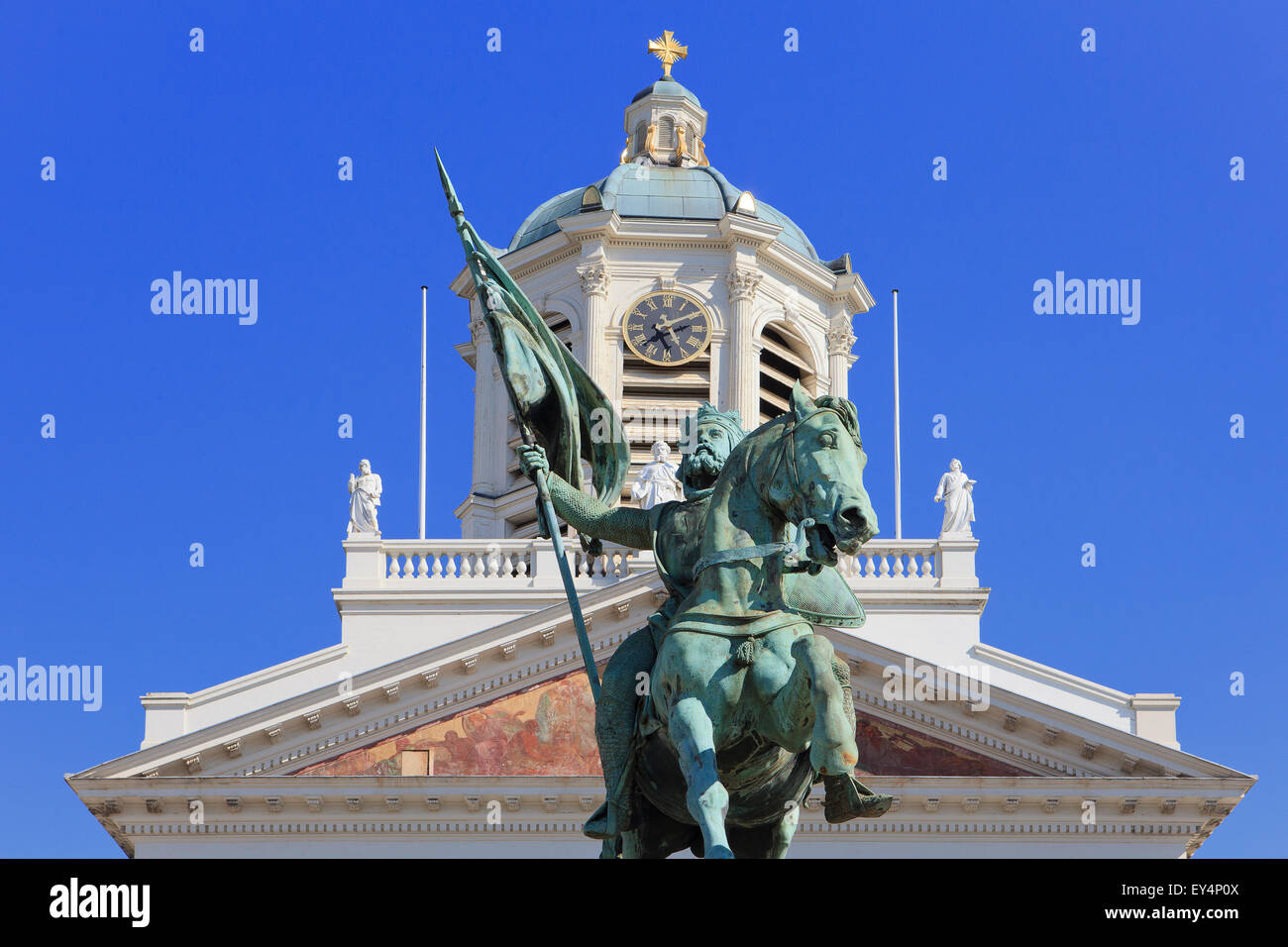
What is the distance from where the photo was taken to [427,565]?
43.7 m

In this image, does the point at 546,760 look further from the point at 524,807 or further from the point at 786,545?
the point at 786,545

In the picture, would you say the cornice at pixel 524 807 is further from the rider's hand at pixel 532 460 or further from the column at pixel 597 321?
the rider's hand at pixel 532 460

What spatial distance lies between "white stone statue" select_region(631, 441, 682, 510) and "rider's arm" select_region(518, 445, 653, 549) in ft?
89.3

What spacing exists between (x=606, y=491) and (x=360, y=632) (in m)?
29.9

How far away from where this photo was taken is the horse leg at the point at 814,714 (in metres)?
10.9

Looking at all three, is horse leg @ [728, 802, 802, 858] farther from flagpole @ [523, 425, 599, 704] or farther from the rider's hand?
the rider's hand

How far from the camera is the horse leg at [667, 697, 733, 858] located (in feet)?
35.8

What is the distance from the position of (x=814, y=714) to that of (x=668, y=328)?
140 feet

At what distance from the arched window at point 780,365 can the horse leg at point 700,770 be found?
41.9 metres

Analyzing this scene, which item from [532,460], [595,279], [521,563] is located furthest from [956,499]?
[532,460]

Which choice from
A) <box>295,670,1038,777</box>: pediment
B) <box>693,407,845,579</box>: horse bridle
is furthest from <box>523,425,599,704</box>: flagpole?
<box>295,670,1038,777</box>: pediment
